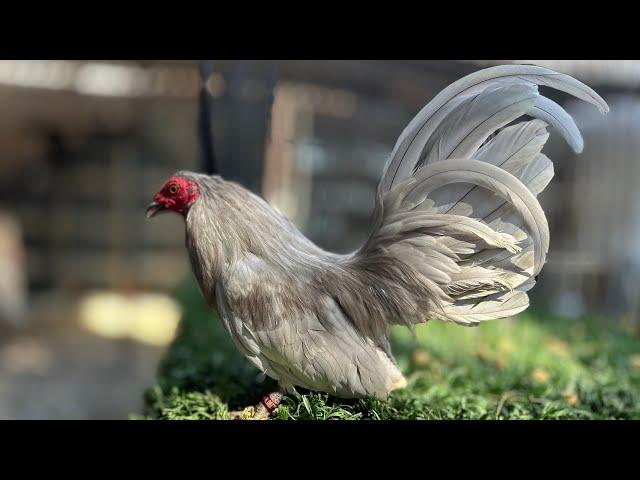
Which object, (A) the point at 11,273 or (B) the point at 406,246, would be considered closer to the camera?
(B) the point at 406,246

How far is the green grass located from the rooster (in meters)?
0.28

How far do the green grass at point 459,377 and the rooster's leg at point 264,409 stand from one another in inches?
1.3

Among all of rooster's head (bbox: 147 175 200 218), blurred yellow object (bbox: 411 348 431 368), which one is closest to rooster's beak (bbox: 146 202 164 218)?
rooster's head (bbox: 147 175 200 218)

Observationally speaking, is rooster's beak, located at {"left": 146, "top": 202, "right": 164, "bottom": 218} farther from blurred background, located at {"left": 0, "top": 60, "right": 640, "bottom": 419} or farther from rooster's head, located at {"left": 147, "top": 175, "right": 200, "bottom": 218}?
blurred background, located at {"left": 0, "top": 60, "right": 640, "bottom": 419}

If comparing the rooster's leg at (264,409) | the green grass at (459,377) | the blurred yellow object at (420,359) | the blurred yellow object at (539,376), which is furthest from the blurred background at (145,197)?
the rooster's leg at (264,409)

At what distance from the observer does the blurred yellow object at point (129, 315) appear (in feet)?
20.7

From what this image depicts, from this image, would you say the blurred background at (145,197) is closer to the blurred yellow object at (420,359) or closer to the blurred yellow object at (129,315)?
the blurred yellow object at (129,315)

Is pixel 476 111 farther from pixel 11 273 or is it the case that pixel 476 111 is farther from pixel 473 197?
pixel 11 273

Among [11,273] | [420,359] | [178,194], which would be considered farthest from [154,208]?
[11,273]

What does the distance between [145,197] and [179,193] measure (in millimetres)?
5405

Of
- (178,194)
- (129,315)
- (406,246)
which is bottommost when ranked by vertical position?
(129,315)

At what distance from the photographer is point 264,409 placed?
1.81 metres

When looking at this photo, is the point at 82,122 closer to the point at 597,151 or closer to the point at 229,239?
the point at 229,239
